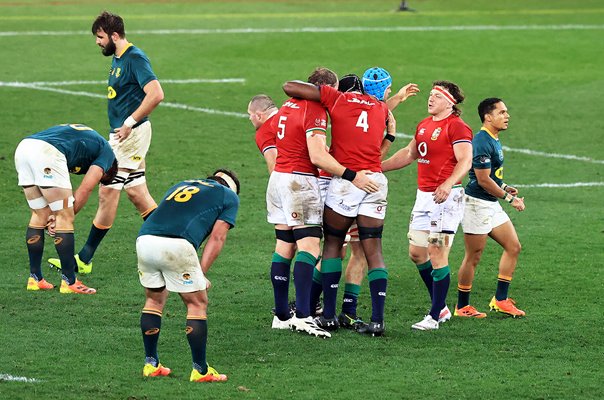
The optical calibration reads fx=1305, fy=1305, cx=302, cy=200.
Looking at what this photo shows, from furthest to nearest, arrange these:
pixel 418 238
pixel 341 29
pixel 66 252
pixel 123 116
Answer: pixel 341 29 < pixel 123 116 < pixel 66 252 < pixel 418 238

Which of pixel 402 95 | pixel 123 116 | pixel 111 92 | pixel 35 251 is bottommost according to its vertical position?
pixel 35 251

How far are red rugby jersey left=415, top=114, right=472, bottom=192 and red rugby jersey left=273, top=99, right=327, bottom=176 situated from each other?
106 centimetres

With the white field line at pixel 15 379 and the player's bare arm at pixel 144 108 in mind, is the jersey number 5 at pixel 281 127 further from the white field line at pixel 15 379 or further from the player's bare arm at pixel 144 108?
the white field line at pixel 15 379

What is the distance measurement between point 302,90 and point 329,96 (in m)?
0.27

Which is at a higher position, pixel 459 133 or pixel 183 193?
pixel 459 133

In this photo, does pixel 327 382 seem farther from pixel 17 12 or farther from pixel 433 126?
pixel 17 12

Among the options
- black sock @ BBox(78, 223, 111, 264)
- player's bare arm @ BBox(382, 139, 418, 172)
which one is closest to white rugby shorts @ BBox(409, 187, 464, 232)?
player's bare arm @ BBox(382, 139, 418, 172)

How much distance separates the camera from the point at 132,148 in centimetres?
1406

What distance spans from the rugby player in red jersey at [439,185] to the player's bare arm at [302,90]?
1149 mm

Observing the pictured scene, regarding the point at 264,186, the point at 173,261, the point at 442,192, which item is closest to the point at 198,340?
the point at 173,261

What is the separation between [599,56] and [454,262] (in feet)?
52.4

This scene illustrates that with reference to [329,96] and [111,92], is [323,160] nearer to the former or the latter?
[329,96]

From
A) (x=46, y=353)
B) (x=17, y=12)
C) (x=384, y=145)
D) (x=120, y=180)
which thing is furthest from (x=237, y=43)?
(x=46, y=353)

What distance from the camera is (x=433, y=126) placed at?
1191cm
